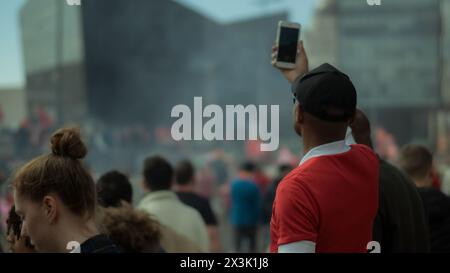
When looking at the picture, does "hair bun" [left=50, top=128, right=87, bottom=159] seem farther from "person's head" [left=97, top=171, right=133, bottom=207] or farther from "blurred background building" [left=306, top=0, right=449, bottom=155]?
"blurred background building" [left=306, top=0, right=449, bottom=155]

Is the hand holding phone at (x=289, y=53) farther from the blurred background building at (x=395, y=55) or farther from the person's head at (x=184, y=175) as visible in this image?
the blurred background building at (x=395, y=55)

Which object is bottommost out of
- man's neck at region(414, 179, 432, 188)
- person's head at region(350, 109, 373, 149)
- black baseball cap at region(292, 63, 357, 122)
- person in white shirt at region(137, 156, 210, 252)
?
person in white shirt at region(137, 156, 210, 252)

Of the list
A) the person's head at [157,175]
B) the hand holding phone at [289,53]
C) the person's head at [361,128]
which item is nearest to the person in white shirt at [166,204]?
the person's head at [157,175]

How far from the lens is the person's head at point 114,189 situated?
2922 millimetres

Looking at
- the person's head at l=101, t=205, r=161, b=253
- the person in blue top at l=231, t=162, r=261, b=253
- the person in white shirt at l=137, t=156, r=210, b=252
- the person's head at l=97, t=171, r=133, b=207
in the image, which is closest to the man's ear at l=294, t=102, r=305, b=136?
the person's head at l=101, t=205, r=161, b=253

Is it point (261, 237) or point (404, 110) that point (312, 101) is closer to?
point (261, 237)

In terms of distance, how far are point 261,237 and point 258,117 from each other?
6678 mm

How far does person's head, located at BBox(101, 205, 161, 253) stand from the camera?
2.37 metres

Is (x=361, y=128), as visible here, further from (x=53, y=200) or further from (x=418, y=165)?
(x=53, y=200)

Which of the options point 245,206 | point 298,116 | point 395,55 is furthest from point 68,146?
point 395,55

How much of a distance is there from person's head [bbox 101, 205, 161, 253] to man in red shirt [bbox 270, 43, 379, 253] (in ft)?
2.97

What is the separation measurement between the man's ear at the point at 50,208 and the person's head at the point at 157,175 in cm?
204
